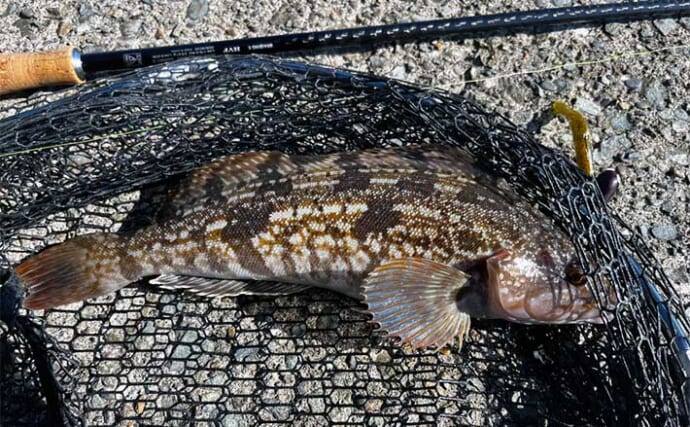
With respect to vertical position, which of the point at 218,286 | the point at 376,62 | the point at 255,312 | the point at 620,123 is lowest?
the point at 255,312

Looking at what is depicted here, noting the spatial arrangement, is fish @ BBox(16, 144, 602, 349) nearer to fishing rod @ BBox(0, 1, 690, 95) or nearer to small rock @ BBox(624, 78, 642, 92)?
fishing rod @ BBox(0, 1, 690, 95)

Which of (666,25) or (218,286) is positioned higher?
(666,25)

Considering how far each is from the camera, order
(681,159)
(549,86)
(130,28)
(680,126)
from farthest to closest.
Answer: (130,28) → (549,86) → (680,126) → (681,159)

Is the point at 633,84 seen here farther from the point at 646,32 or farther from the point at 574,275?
the point at 574,275

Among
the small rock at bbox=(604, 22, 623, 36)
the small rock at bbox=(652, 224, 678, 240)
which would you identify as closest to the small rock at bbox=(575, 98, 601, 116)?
the small rock at bbox=(604, 22, 623, 36)

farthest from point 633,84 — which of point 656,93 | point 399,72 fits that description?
point 399,72

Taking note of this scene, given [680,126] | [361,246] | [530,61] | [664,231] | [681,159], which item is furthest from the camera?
[530,61]

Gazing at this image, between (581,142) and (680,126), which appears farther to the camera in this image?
(680,126)
